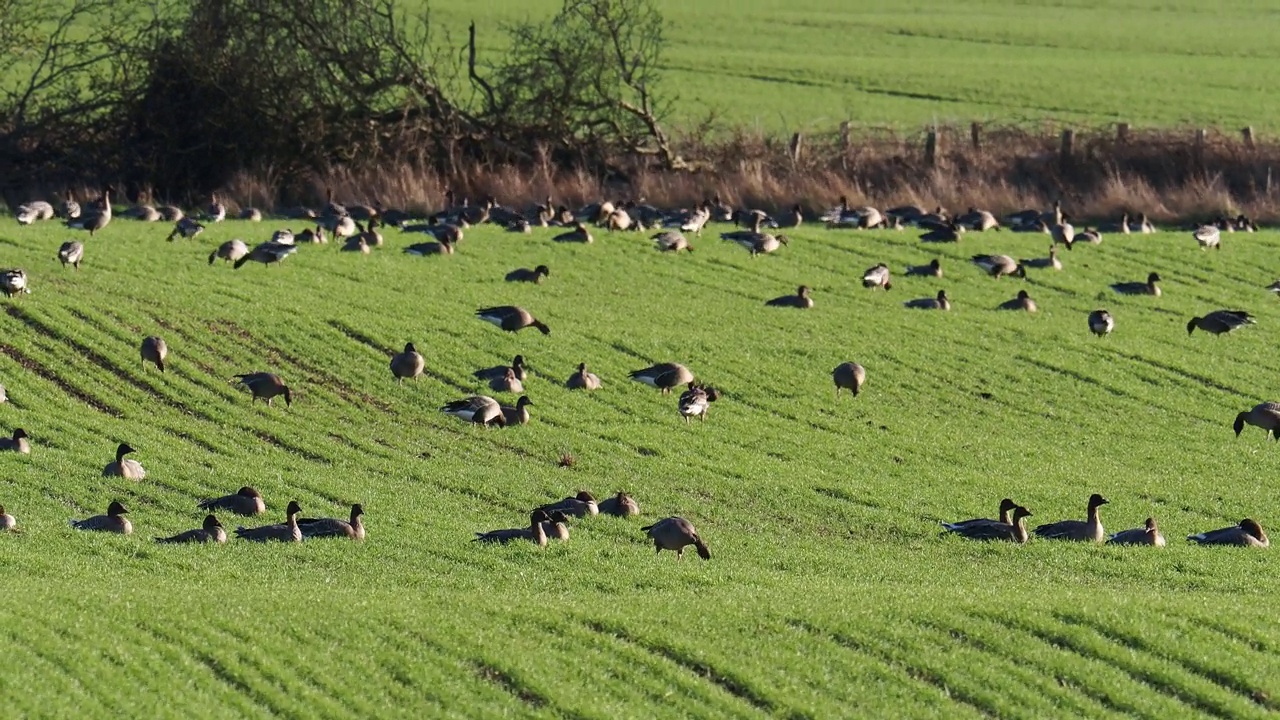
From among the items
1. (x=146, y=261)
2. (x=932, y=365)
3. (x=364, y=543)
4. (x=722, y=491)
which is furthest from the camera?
(x=146, y=261)

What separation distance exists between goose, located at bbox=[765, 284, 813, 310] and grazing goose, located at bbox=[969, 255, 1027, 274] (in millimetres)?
5663

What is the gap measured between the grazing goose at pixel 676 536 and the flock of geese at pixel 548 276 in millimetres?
19

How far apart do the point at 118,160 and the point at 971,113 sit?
117 feet

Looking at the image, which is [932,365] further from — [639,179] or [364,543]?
[639,179]

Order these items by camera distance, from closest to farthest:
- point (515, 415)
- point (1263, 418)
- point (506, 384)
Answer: point (515, 415)
point (1263, 418)
point (506, 384)

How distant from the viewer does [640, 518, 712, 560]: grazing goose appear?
21203 millimetres

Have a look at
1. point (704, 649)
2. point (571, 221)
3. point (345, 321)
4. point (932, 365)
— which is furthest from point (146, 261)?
point (704, 649)

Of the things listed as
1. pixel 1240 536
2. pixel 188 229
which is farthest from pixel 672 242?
pixel 1240 536

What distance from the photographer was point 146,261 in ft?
126

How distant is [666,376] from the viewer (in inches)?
1204

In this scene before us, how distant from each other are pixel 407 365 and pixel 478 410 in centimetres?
277

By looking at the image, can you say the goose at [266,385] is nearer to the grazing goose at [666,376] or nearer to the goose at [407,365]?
the goose at [407,365]

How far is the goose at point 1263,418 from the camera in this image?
96.7 feet

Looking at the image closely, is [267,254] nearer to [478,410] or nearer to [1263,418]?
[478,410]
